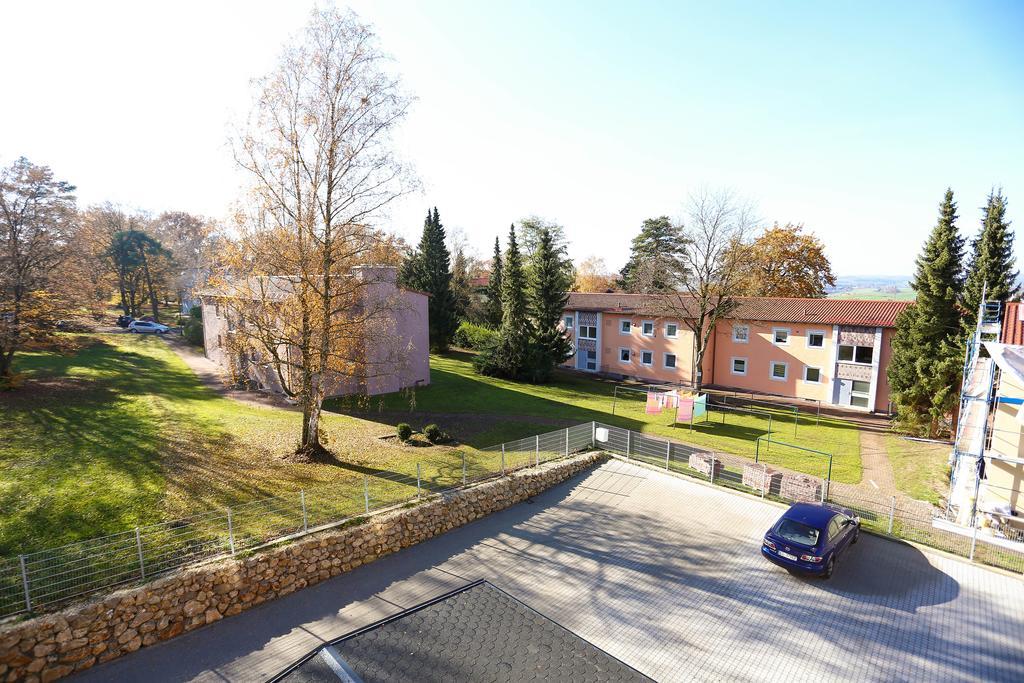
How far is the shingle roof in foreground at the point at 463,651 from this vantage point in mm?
8773

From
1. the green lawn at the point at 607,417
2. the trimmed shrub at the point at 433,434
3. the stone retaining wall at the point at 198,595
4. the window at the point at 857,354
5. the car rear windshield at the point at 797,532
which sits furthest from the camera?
the window at the point at 857,354

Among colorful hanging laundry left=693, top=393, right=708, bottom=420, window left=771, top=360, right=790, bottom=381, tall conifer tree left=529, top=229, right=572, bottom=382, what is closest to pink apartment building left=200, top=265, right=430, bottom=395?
tall conifer tree left=529, top=229, right=572, bottom=382

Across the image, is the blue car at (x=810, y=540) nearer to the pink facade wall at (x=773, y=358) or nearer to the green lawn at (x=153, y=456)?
the green lawn at (x=153, y=456)

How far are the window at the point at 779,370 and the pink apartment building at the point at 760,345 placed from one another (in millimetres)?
62

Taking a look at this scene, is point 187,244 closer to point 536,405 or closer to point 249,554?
point 536,405

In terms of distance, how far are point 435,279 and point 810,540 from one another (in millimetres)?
38953

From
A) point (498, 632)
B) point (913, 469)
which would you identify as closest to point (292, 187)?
point (498, 632)

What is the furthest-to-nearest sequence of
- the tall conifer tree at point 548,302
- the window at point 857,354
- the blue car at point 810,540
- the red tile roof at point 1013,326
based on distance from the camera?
the tall conifer tree at point 548,302
the window at point 857,354
the red tile roof at point 1013,326
the blue car at point 810,540

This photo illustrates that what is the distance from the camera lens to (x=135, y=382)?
25891mm

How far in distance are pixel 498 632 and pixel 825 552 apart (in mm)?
7715

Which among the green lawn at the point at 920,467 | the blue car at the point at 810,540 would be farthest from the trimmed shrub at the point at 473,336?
the blue car at the point at 810,540

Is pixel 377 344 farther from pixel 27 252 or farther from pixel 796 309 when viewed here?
pixel 796 309

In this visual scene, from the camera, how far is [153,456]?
15641 mm

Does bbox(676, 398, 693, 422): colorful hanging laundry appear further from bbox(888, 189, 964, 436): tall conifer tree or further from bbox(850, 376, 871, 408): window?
bbox(850, 376, 871, 408): window
